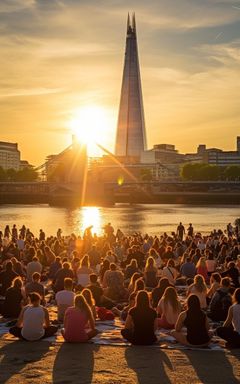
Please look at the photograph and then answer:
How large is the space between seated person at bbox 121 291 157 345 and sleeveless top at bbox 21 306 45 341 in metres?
1.44

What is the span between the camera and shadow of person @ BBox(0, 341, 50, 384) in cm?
788

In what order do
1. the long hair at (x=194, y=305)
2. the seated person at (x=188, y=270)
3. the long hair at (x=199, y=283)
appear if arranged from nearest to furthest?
1. the long hair at (x=194, y=305)
2. the long hair at (x=199, y=283)
3. the seated person at (x=188, y=270)

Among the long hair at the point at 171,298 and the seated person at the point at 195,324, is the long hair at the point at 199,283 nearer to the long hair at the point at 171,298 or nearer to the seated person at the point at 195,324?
the long hair at the point at 171,298

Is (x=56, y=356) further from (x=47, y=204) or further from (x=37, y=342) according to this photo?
(x=47, y=204)

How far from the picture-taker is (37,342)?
9578 mm

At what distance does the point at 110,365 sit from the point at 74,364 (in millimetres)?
505

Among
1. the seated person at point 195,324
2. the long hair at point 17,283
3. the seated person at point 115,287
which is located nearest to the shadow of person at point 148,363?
the seated person at point 195,324

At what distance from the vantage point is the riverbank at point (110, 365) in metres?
7.59

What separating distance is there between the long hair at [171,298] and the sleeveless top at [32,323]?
2.19 metres

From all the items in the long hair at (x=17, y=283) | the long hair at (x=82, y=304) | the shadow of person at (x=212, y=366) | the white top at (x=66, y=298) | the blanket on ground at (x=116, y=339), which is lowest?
the shadow of person at (x=212, y=366)

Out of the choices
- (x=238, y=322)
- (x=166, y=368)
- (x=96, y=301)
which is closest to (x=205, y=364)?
(x=166, y=368)

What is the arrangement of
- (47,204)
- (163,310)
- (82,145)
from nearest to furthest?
(163,310) → (47,204) → (82,145)

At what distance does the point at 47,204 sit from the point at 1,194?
11.9 metres

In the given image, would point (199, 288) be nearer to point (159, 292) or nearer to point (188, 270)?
point (159, 292)
